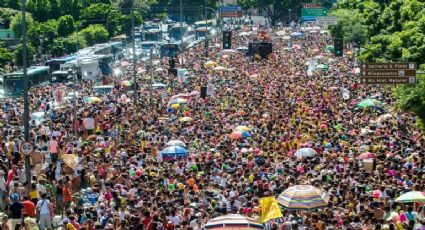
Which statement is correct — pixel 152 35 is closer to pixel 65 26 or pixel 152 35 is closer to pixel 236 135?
pixel 65 26


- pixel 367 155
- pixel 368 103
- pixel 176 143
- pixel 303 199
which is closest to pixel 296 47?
pixel 368 103

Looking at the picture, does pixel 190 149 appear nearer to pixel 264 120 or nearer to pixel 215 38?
pixel 264 120

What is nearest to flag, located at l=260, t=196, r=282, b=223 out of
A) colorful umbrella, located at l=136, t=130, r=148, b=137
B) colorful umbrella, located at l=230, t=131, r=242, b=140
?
colorful umbrella, located at l=230, t=131, r=242, b=140

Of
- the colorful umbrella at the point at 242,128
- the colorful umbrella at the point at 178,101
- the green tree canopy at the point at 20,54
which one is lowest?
the green tree canopy at the point at 20,54

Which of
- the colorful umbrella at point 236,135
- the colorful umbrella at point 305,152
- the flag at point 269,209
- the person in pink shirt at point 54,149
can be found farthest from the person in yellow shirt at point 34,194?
the colorful umbrella at point 236,135

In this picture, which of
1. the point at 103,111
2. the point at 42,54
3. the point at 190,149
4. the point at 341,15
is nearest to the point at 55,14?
the point at 42,54

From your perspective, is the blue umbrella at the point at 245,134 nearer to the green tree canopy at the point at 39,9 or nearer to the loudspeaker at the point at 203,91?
the loudspeaker at the point at 203,91
